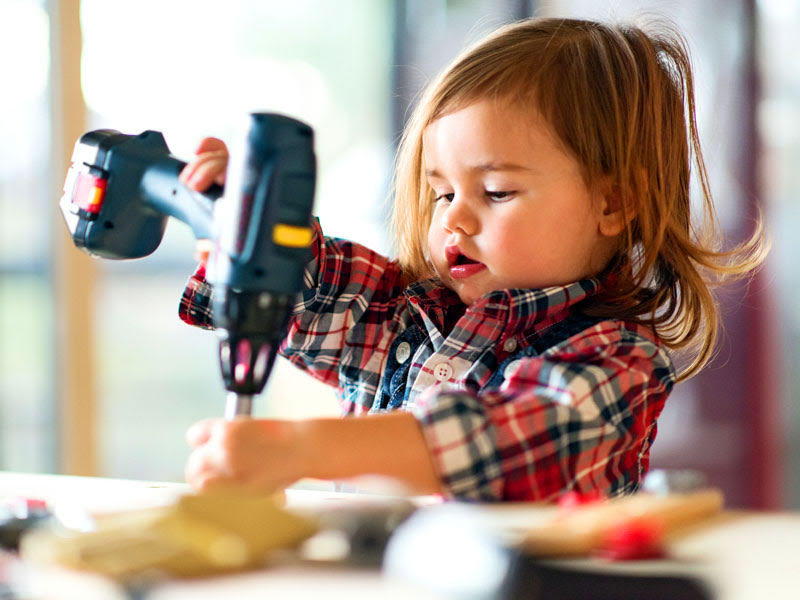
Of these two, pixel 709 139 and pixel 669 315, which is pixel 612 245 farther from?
pixel 709 139

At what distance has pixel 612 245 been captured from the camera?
1182mm

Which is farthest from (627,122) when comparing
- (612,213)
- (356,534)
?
(356,534)

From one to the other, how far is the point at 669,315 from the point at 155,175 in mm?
621

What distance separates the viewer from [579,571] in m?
0.52

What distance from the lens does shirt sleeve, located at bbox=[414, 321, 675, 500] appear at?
765 millimetres

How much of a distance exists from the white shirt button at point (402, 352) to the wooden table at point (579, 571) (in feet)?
1.48

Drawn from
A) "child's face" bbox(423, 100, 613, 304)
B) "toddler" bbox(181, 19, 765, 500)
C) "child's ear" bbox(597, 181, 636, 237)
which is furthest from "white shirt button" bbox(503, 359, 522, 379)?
"child's ear" bbox(597, 181, 636, 237)

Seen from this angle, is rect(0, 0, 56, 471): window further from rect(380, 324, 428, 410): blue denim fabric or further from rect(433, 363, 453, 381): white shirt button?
rect(433, 363, 453, 381): white shirt button

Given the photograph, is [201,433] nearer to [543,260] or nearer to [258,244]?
[258,244]

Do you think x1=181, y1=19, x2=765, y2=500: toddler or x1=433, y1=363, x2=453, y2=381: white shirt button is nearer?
x1=181, y1=19, x2=765, y2=500: toddler

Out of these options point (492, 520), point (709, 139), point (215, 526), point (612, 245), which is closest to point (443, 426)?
point (492, 520)

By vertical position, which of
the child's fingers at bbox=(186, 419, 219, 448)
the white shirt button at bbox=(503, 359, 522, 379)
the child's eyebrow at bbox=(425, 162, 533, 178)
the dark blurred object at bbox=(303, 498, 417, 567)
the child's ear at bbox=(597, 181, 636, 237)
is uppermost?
the child's eyebrow at bbox=(425, 162, 533, 178)

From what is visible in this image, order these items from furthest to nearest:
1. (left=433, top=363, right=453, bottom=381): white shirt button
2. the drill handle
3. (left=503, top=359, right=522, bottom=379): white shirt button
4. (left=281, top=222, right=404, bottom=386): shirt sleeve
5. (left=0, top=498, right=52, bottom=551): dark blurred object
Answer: (left=281, top=222, right=404, bottom=386): shirt sleeve < (left=433, top=363, right=453, bottom=381): white shirt button < (left=503, top=359, right=522, bottom=379): white shirt button < the drill handle < (left=0, top=498, right=52, bottom=551): dark blurred object

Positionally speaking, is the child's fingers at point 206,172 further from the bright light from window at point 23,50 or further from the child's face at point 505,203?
the bright light from window at point 23,50
